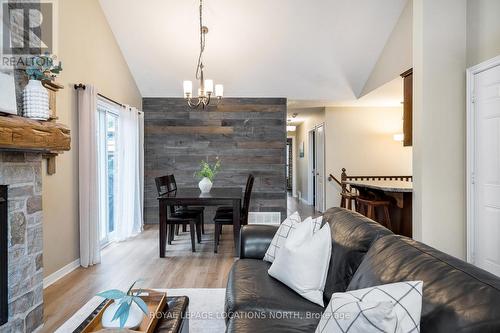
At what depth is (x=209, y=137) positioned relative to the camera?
6012 mm

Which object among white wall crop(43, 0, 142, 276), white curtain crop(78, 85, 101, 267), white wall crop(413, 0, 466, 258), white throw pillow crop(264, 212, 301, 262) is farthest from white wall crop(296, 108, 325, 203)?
white throw pillow crop(264, 212, 301, 262)

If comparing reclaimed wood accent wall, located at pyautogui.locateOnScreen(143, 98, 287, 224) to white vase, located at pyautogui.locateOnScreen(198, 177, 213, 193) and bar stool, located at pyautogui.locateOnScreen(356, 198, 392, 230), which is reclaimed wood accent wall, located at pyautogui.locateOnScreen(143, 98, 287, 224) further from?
bar stool, located at pyautogui.locateOnScreen(356, 198, 392, 230)

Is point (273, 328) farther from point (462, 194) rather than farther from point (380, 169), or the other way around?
point (380, 169)

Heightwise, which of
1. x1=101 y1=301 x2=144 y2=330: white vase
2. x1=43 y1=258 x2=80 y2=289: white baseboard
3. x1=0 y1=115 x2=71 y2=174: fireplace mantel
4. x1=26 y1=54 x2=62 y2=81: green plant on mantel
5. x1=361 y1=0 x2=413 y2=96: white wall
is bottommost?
x1=43 y1=258 x2=80 y2=289: white baseboard

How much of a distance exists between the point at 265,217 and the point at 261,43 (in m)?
3.06

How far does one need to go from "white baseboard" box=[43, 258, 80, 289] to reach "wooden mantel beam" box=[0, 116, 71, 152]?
1444 millimetres

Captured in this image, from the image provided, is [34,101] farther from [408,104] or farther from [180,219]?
[408,104]

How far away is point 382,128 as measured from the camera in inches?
275

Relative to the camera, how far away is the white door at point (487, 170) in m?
2.93

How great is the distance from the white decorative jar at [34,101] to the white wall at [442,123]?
3.36 meters

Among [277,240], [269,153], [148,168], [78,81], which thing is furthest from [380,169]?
[78,81]

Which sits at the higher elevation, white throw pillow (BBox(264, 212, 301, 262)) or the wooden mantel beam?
the wooden mantel beam

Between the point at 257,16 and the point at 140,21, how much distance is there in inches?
67.2

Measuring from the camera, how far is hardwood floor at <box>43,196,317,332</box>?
271 centimetres
